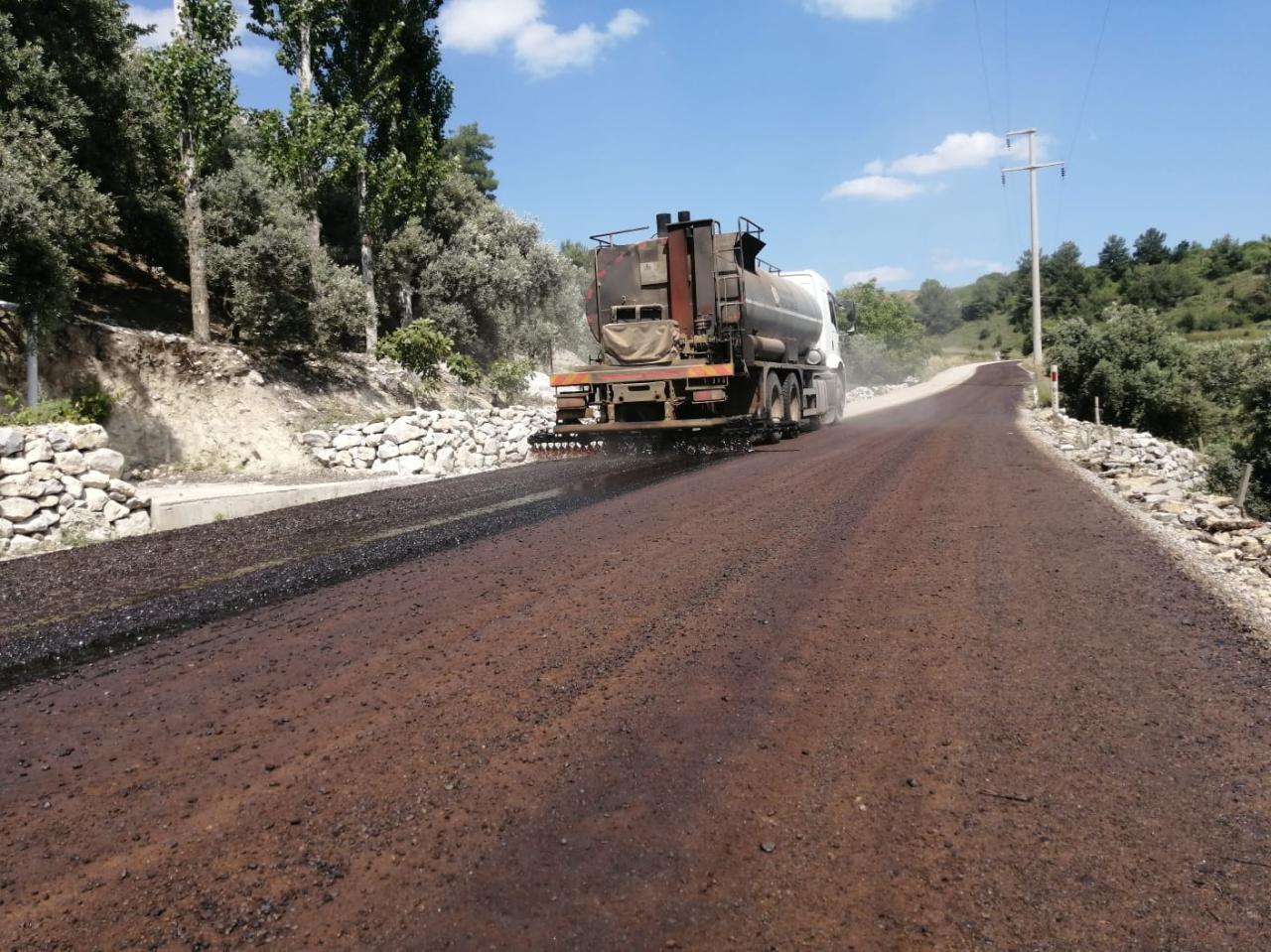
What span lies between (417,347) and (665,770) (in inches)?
680

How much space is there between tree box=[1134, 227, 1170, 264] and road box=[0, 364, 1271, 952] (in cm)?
13079

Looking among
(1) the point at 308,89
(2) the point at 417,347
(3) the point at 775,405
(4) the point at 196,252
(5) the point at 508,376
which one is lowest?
(3) the point at 775,405

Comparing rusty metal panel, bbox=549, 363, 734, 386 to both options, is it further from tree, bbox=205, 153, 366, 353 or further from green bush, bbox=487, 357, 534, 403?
green bush, bbox=487, 357, 534, 403

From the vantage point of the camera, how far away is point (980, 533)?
22.1 feet

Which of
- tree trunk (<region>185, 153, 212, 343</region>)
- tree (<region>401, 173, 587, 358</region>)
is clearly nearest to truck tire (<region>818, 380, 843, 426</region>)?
tree (<region>401, 173, 587, 358</region>)

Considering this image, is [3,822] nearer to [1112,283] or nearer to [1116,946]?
[1116,946]

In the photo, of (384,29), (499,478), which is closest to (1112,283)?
(384,29)

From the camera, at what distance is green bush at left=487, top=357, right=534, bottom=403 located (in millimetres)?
21594

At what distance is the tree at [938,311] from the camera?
15388cm

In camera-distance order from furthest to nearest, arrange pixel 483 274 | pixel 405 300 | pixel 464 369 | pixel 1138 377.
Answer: pixel 1138 377 < pixel 483 274 < pixel 405 300 < pixel 464 369

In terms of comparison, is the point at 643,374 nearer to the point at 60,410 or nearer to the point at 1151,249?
the point at 60,410

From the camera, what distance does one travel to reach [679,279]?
15.1 metres

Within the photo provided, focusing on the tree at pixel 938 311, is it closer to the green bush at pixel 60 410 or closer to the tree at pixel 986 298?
the tree at pixel 986 298

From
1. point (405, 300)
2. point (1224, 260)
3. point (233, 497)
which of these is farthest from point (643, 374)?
point (1224, 260)
